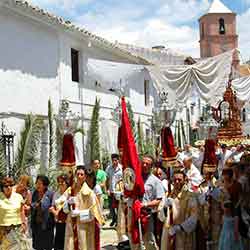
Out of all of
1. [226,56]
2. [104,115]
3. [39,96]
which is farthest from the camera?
[104,115]

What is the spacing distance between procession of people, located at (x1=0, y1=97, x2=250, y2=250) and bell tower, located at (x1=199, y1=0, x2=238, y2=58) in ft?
170

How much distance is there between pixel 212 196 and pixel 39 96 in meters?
8.13

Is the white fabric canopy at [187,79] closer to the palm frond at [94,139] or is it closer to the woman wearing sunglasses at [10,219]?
the woman wearing sunglasses at [10,219]

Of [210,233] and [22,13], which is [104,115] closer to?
[22,13]

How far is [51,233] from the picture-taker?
329 inches

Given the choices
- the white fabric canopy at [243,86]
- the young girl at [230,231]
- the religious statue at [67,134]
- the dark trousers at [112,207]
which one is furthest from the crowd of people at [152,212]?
the white fabric canopy at [243,86]

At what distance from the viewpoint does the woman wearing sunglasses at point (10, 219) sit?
7.75m

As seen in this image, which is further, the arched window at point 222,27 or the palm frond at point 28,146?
the arched window at point 222,27

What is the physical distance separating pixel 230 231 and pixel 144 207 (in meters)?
1.41

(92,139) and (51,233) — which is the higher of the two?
(92,139)

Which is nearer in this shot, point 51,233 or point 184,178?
point 184,178

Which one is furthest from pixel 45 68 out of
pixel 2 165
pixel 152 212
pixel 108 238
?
pixel 152 212

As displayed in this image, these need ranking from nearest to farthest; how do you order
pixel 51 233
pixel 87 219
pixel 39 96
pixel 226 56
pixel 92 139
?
pixel 87 219 < pixel 51 233 < pixel 226 56 < pixel 39 96 < pixel 92 139

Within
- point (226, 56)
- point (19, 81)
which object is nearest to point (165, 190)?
point (226, 56)
